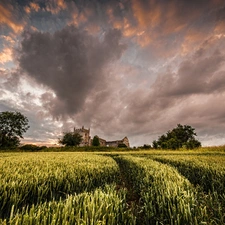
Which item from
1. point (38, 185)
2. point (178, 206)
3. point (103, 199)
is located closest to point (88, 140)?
point (38, 185)

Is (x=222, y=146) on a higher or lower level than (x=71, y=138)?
lower

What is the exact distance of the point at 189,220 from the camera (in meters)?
1.57

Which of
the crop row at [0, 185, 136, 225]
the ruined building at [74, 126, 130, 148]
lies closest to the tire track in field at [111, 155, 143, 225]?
the crop row at [0, 185, 136, 225]

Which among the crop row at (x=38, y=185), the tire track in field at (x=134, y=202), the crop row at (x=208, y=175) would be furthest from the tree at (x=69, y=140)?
the crop row at (x=38, y=185)

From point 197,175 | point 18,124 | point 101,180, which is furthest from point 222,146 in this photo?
point 18,124

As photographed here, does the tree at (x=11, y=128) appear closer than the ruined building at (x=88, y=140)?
Yes

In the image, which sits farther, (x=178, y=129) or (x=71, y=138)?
(x=178, y=129)

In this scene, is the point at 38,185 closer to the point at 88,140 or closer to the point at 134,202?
the point at 134,202

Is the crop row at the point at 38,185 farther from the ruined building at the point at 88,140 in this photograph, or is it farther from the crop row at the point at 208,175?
the ruined building at the point at 88,140

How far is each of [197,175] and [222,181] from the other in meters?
1.26

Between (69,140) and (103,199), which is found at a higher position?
(69,140)

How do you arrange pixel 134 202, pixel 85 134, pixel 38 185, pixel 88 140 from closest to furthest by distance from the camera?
1. pixel 134 202
2. pixel 38 185
3. pixel 85 134
4. pixel 88 140

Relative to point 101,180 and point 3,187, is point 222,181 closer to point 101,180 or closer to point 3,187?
point 101,180

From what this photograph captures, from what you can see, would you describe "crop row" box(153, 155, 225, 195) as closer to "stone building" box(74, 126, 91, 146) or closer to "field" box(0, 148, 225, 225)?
"field" box(0, 148, 225, 225)
